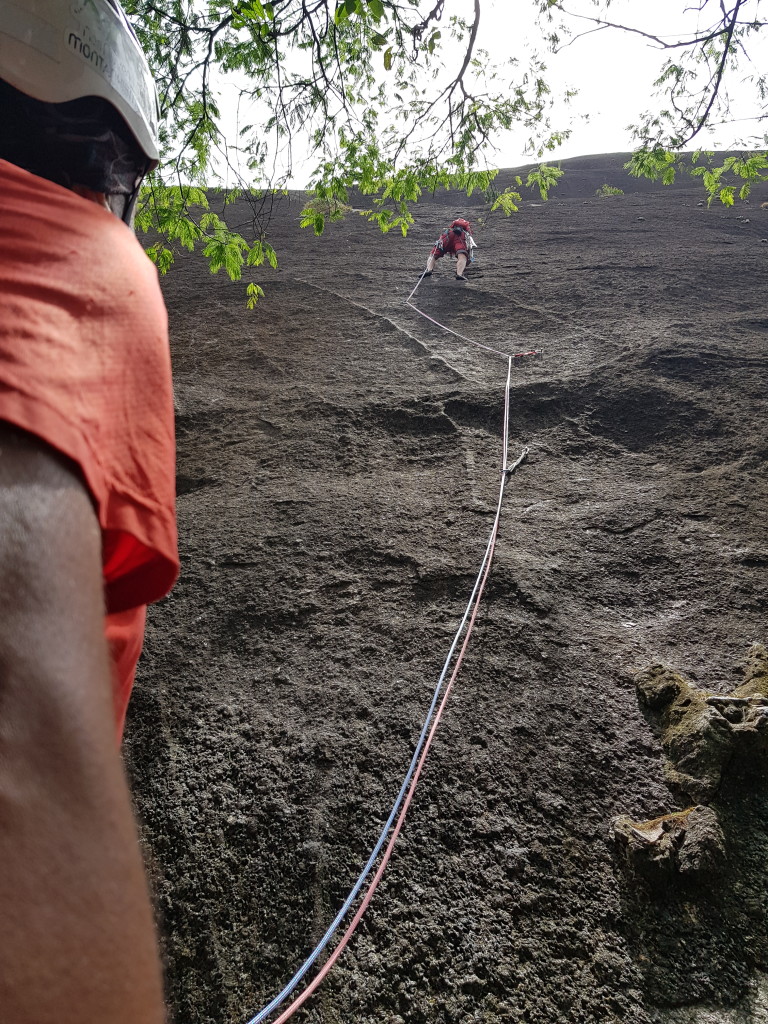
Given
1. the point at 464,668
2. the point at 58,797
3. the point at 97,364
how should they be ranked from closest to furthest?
1. the point at 58,797
2. the point at 97,364
3. the point at 464,668

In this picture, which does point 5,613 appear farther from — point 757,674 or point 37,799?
point 757,674

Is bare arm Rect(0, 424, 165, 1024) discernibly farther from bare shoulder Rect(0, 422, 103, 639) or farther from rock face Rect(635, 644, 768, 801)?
rock face Rect(635, 644, 768, 801)

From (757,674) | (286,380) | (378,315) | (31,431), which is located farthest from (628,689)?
(378,315)

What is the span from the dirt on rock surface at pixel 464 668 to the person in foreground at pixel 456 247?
114 inches

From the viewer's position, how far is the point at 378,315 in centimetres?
716

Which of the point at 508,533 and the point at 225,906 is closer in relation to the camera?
the point at 225,906

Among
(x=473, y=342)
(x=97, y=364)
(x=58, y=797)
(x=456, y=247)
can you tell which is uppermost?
(x=456, y=247)

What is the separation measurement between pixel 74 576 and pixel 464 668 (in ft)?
7.56

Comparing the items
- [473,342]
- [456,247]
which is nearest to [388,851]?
[473,342]

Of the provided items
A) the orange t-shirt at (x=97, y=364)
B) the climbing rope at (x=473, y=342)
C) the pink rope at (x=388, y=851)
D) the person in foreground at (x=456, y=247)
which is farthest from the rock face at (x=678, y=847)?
the person in foreground at (x=456, y=247)

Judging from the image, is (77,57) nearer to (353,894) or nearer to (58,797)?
(58,797)

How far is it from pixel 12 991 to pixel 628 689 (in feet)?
8.03

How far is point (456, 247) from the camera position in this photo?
29.3 ft

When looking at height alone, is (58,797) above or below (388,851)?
above
